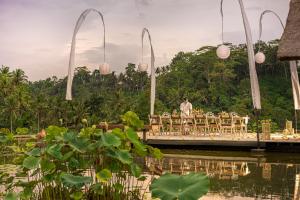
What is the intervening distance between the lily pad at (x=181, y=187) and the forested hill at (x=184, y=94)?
20.5 metres

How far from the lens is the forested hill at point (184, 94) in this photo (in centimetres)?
2675

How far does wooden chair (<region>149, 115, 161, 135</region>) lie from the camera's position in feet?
51.2

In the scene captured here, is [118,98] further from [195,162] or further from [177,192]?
[177,192]

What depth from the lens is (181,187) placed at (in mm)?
3340

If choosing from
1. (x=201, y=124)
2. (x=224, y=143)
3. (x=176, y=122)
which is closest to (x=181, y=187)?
(x=224, y=143)

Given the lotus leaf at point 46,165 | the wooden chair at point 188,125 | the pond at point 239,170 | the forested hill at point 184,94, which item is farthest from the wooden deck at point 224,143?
the forested hill at point 184,94

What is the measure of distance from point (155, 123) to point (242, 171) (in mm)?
6687

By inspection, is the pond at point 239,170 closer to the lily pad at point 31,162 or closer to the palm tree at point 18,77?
the lily pad at point 31,162

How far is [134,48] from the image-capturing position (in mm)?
29703

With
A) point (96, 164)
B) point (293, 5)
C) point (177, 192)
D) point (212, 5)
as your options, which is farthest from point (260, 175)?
point (212, 5)

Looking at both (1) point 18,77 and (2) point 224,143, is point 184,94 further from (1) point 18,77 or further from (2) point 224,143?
(2) point 224,143

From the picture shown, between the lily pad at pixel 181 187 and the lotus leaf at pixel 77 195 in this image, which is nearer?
the lily pad at pixel 181 187

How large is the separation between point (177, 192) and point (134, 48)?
87.5ft

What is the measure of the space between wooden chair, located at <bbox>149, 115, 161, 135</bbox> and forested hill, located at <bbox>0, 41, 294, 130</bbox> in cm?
771
